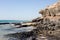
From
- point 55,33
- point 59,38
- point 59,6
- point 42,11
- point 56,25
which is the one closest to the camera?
point 59,38

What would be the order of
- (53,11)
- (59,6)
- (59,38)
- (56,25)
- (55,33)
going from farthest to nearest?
(53,11) → (59,6) → (56,25) → (55,33) → (59,38)

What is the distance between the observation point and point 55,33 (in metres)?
25.9

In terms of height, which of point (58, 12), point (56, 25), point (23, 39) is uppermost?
point (58, 12)

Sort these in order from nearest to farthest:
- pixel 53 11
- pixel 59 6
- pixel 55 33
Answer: pixel 55 33
pixel 59 6
pixel 53 11

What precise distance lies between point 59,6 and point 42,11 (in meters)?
12.9

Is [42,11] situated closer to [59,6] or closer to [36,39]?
[59,6]

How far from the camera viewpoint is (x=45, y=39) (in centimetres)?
2350

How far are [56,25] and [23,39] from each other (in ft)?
19.0

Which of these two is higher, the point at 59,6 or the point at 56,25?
the point at 59,6

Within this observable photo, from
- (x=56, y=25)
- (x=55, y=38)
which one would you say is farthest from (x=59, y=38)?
(x=56, y=25)

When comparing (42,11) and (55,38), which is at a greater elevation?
(42,11)

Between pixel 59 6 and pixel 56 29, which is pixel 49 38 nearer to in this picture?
pixel 56 29

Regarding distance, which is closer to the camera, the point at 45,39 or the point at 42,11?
the point at 45,39

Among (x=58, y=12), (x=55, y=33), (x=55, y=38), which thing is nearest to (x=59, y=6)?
(x=58, y=12)
